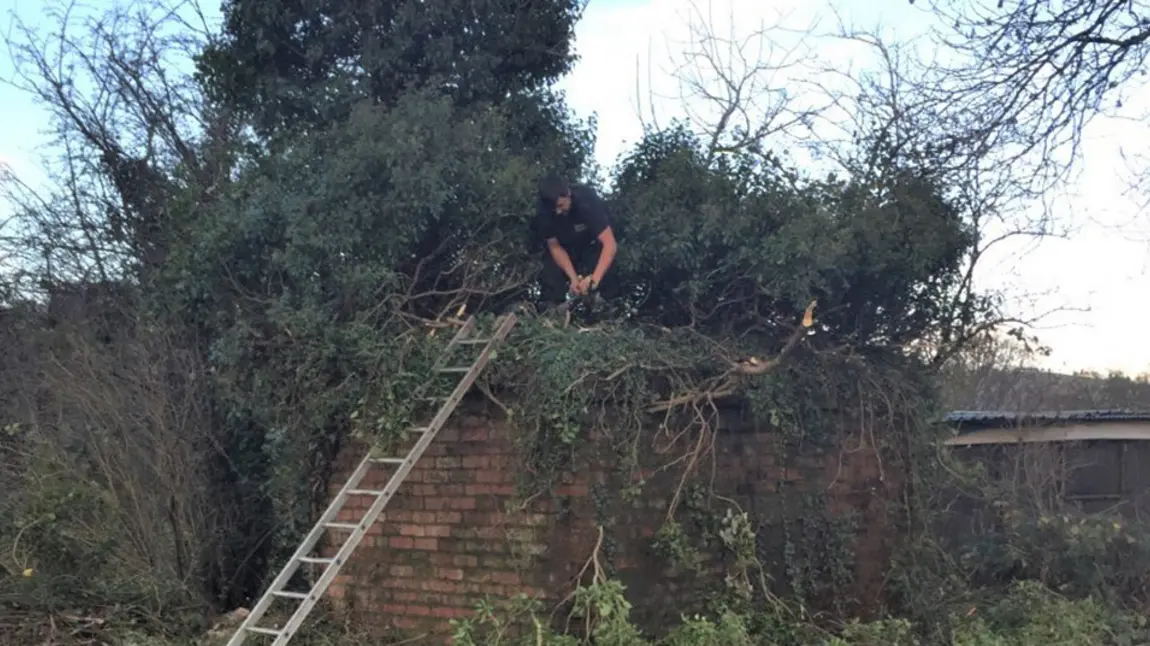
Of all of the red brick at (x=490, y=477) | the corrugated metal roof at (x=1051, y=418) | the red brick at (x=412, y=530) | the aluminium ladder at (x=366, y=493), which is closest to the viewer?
the aluminium ladder at (x=366, y=493)

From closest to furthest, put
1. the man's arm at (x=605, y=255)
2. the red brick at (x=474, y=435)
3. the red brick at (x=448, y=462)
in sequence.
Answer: the red brick at (x=474, y=435) → the red brick at (x=448, y=462) → the man's arm at (x=605, y=255)

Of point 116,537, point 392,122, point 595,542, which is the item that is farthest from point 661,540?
point 116,537

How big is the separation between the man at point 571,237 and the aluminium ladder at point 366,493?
116 centimetres

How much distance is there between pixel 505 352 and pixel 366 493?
128cm

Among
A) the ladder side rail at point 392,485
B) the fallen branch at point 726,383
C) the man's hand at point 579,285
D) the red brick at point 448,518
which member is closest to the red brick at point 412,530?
the red brick at point 448,518

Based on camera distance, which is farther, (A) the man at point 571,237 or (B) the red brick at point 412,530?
(A) the man at point 571,237

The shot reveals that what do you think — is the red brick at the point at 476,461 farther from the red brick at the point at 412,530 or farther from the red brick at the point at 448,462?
the red brick at the point at 412,530

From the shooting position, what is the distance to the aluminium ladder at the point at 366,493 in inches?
243

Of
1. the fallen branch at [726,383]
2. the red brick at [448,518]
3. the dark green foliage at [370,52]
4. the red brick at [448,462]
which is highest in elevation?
the dark green foliage at [370,52]

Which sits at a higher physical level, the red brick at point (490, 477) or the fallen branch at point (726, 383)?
the fallen branch at point (726, 383)

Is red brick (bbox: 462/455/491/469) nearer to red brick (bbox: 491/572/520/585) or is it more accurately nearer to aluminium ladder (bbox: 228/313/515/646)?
aluminium ladder (bbox: 228/313/515/646)

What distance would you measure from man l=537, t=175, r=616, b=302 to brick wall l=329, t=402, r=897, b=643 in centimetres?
164

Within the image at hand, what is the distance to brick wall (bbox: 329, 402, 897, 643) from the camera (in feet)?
22.2

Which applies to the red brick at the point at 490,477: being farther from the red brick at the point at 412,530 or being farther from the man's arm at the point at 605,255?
the man's arm at the point at 605,255
